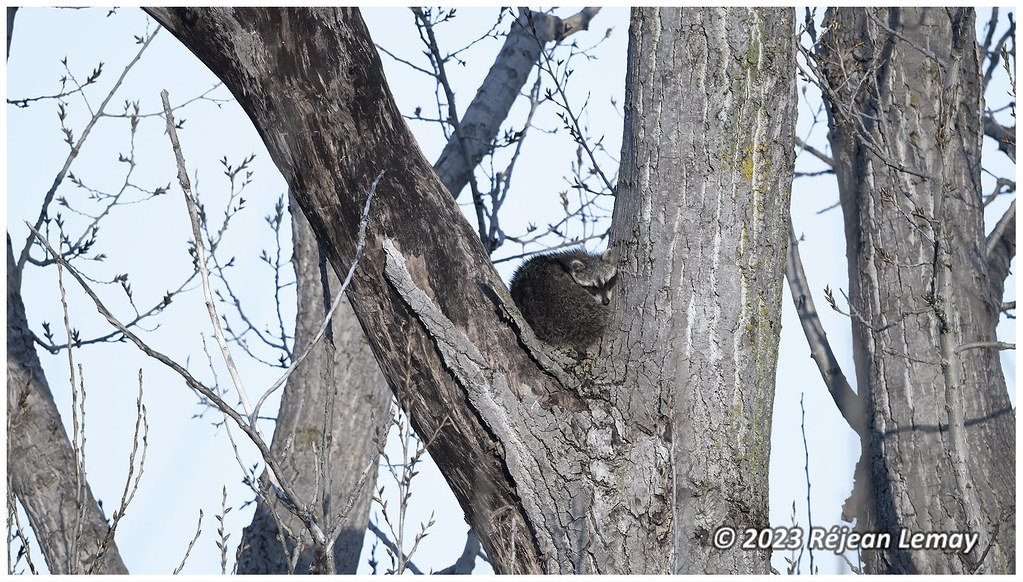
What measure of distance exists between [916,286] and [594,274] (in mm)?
1754

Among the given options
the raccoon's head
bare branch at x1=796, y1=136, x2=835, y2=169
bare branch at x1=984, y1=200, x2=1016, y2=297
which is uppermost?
bare branch at x1=796, y1=136, x2=835, y2=169

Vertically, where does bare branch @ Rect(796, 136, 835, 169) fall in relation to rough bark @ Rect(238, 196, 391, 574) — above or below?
above

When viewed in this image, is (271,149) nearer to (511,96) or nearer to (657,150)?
(657,150)

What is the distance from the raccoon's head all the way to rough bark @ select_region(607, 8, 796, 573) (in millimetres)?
763

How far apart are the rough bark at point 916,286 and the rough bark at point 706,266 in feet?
3.65

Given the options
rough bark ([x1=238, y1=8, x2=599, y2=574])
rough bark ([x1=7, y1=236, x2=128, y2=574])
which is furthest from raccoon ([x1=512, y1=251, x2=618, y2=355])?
rough bark ([x1=7, y1=236, x2=128, y2=574])

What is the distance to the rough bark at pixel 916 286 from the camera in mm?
3963

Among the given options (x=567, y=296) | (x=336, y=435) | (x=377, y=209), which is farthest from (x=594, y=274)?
(x=336, y=435)

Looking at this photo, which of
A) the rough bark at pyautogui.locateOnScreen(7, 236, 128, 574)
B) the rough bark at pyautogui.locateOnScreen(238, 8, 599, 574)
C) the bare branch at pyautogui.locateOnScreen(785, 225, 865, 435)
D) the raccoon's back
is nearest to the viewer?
the raccoon's back

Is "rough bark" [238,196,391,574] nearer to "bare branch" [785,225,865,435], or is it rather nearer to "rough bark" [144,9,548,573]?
"rough bark" [144,9,548,573]

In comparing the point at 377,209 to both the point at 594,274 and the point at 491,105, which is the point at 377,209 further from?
the point at 491,105

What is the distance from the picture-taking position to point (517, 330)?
2814mm

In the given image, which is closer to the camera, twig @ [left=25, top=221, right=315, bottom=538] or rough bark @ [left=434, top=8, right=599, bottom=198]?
twig @ [left=25, top=221, right=315, bottom=538]

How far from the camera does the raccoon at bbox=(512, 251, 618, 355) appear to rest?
3426mm
